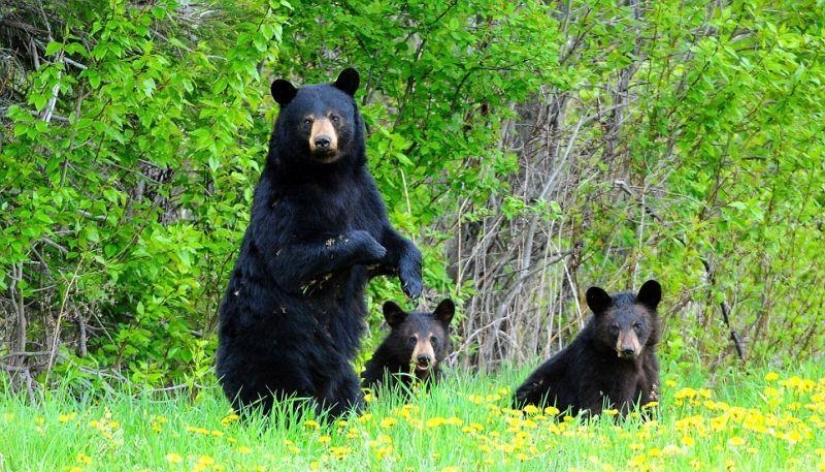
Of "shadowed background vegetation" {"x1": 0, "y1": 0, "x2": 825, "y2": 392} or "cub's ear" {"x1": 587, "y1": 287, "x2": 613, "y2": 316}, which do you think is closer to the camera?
"cub's ear" {"x1": 587, "y1": 287, "x2": 613, "y2": 316}

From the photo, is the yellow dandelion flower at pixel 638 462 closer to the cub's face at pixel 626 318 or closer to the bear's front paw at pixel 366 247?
the bear's front paw at pixel 366 247

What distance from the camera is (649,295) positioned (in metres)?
7.77

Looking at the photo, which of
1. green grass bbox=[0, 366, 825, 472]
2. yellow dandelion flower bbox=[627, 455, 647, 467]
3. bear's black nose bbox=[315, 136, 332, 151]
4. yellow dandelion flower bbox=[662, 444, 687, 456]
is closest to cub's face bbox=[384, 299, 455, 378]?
green grass bbox=[0, 366, 825, 472]

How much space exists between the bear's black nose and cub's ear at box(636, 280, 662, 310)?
95.3 inches

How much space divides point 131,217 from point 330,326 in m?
2.93

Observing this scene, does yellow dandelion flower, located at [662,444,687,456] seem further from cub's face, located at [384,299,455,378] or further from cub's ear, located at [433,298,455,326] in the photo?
cub's ear, located at [433,298,455,326]

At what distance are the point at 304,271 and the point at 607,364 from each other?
2.07 metres

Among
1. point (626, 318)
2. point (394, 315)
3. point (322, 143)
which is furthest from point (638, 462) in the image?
point (394, 315)

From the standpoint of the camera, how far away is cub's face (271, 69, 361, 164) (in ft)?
21.0

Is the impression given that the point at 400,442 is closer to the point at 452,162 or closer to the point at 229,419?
the point at 229,419

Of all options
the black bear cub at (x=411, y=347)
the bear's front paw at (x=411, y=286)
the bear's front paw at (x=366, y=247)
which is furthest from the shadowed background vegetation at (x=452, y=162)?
the bear's front paw at (x=411, y=286)

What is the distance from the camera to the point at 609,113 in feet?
37.8

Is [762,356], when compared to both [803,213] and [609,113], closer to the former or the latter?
[803,213]

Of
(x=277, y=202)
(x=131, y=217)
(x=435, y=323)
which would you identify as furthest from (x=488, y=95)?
(x=277, y=202)
